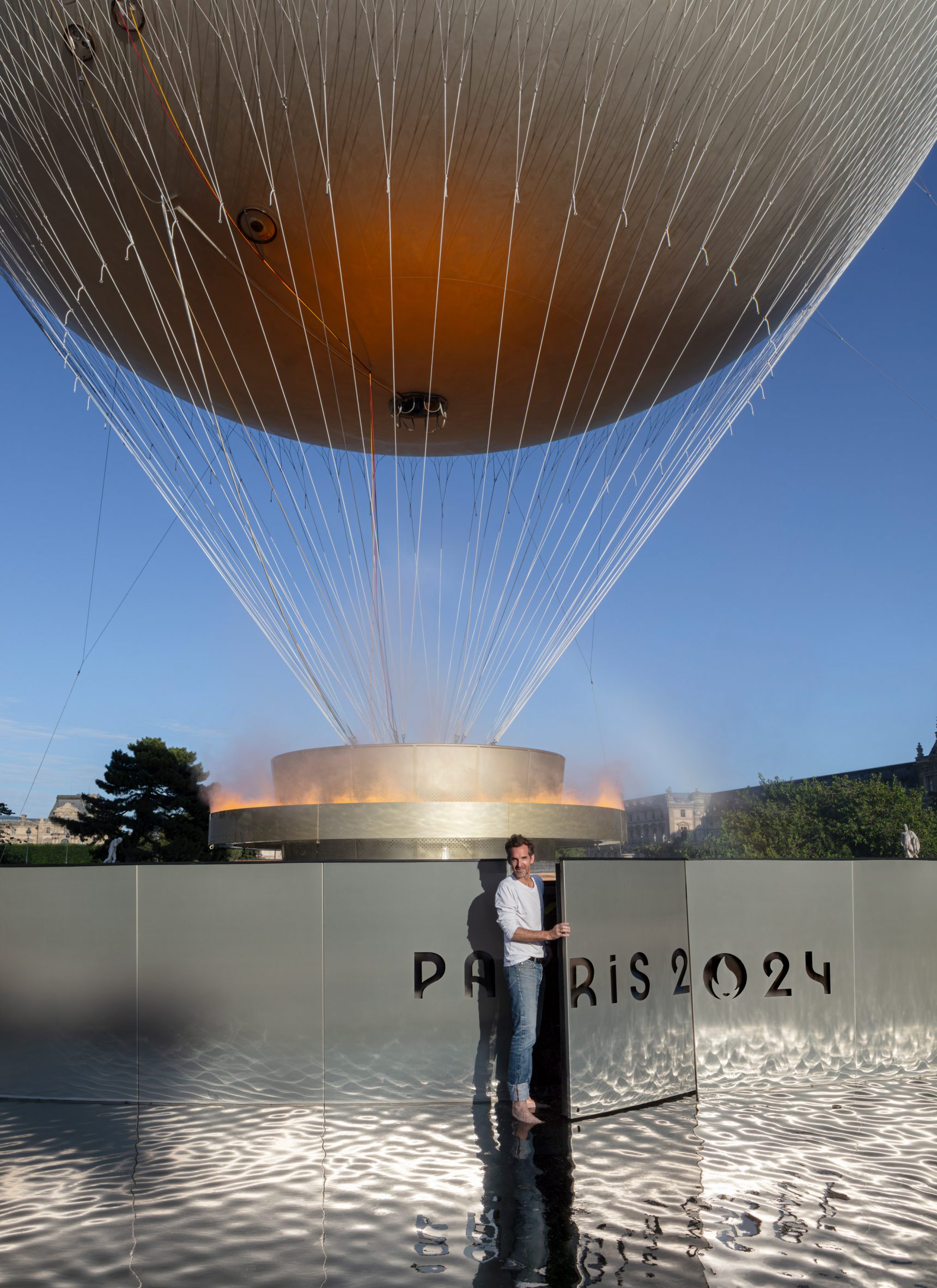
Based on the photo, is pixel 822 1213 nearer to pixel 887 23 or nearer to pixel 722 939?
pixel 722 939

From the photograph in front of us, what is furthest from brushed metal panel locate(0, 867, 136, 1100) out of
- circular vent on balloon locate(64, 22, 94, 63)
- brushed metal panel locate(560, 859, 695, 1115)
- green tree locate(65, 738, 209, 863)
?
green tree locate(65, 738, 209, 863)

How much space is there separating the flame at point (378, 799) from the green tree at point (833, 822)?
5840cm

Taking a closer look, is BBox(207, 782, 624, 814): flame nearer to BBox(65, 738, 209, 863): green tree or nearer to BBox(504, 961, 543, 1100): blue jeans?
BBox(504, 961, 543, 1100): blue jeans

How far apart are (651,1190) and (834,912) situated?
3.59 m

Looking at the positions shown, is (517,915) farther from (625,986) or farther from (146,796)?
(146,796)

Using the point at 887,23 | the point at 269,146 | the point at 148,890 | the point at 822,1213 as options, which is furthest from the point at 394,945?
the point at 887,23

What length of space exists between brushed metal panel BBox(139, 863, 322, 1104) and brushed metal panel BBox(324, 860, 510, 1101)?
15 centimetres

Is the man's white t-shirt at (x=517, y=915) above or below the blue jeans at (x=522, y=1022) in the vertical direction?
above

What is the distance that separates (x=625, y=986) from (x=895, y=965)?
2.49m

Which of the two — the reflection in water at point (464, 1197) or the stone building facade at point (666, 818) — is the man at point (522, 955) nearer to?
the reflection in water at point (464, 1197)

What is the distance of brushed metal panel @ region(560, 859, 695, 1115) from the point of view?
20.2ft

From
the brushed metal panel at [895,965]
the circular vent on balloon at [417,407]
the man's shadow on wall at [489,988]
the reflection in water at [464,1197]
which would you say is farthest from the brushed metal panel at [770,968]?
the circular vent on balloon at [417,407]

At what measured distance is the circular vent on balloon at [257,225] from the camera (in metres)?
8.52

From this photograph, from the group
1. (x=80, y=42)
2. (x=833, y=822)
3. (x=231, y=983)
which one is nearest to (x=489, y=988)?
(x=231, y=983)
